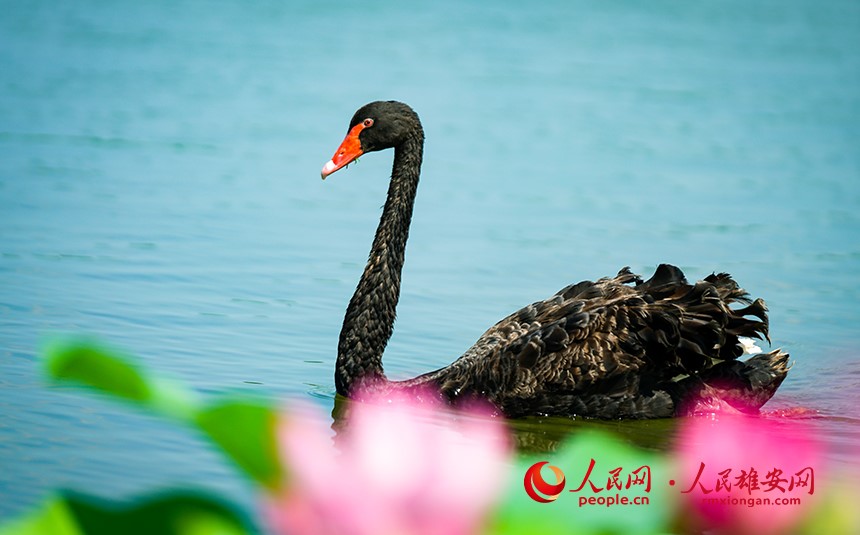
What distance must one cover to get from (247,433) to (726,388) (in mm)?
5461

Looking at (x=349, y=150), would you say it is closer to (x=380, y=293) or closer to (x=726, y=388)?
(x=380, y=293)

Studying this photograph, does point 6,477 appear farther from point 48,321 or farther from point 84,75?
point 84,75

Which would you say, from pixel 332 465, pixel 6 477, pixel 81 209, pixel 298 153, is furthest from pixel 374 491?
pixel 298 153

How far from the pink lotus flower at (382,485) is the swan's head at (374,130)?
218 inches

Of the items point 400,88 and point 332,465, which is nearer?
point 332,465

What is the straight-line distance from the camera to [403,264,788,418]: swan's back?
18.3 feet

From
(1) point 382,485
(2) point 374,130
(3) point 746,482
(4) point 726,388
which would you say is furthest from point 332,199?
(1) point 382,485

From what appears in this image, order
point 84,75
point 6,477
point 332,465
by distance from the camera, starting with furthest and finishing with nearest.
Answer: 1. point 84,75
2. point 6,477
3. point 332,465

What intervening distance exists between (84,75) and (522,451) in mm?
11328

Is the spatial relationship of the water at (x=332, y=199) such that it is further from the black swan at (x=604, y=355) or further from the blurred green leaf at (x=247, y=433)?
the blurred green leaf at (x=247, y=433)

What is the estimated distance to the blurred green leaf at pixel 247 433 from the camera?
0.66 m

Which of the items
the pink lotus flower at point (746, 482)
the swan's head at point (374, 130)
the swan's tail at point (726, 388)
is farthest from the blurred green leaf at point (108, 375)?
the swan's head at point (374, 130)

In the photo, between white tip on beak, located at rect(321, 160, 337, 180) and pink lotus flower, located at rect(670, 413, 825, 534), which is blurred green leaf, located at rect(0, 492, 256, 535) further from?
white tip on beak, located at rect(321, 160, 337, 180)

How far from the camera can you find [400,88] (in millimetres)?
15711
